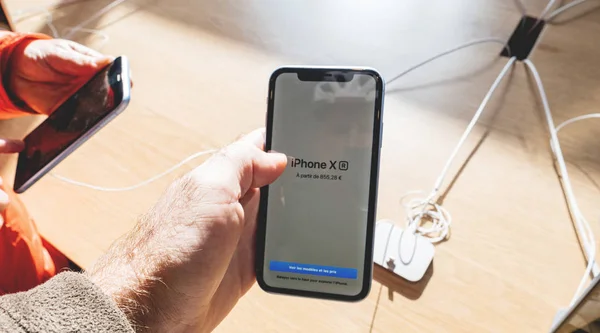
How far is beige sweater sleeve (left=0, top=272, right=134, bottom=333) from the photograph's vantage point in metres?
0.37

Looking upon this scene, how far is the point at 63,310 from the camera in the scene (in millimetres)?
380

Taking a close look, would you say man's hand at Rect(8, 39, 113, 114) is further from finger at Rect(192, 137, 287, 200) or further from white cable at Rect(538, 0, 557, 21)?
white cable at Rect(538, 0, 557, 21)

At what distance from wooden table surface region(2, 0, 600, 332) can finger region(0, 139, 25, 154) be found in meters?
0.06

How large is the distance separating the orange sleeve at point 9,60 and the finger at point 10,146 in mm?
95

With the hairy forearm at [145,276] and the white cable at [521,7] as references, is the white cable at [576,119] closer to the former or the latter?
the white cable at [521,7]

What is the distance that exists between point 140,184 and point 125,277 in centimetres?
25

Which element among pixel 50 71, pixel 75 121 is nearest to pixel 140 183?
pixel 75 121

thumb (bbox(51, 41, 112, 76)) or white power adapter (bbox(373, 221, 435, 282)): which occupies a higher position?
thumb (bbox(51, 41, 112, 76))

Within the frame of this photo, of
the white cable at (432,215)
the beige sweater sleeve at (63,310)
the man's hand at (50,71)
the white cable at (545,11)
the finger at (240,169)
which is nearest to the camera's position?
the beige sweater sleeve at (63,310)

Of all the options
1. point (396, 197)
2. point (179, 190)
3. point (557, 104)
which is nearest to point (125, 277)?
point (179, 190)

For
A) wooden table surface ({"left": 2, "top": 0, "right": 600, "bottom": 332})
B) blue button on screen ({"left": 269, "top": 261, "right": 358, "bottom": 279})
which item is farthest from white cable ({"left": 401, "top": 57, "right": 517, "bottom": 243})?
blue button on screen ({"left": 269, "top": 261, "right": 358, "bottom": 279})

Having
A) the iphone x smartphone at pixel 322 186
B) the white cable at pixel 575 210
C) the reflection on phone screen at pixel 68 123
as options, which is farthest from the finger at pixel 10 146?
the white cable at pixel 575 210

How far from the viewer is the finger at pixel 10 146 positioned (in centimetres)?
64

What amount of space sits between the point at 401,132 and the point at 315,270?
27 cm
